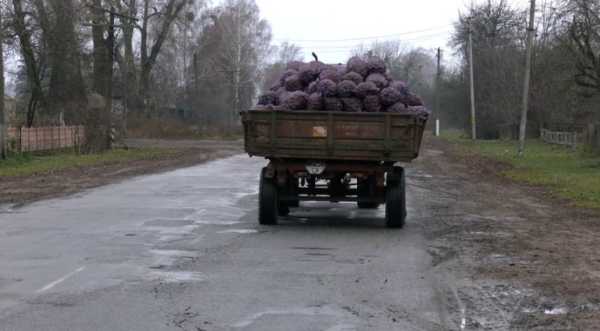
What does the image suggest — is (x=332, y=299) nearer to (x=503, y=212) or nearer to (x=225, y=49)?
(x=503, y=212)

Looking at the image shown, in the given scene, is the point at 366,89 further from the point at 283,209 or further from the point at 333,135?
the point at 283,209

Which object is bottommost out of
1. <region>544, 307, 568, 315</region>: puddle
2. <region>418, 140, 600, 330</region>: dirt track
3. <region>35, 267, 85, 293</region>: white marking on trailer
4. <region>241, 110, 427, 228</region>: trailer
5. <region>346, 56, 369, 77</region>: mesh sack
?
<region>418, 140, 600, 330</region>: dirt track

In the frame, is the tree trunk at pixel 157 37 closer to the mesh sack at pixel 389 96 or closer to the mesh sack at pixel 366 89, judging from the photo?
the mesh sack at pixel 366 89

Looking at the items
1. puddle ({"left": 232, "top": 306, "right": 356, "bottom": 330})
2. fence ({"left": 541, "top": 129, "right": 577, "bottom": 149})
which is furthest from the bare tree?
puddle ({"left": 232, "top": 306, "right": 356, "bottom": 330})

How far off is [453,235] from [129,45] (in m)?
51.9

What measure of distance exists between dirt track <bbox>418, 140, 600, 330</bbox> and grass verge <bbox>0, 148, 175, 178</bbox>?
14233mm

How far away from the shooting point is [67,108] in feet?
165

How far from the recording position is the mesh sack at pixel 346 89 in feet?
48.3

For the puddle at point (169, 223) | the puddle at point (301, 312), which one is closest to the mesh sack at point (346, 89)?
the puddle at point (169, 223)

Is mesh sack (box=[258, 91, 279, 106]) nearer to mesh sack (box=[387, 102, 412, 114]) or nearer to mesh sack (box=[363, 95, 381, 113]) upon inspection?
mesh sack (box=[363, 95, 381, 113])

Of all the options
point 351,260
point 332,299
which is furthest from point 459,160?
point 332,299

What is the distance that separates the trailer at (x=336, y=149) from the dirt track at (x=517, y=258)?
117cm

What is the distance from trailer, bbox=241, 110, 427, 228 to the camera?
45.7 ft

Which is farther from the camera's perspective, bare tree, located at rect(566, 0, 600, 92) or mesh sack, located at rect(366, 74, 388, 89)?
bare tree, located at rect(566, 0, 600, 92)
